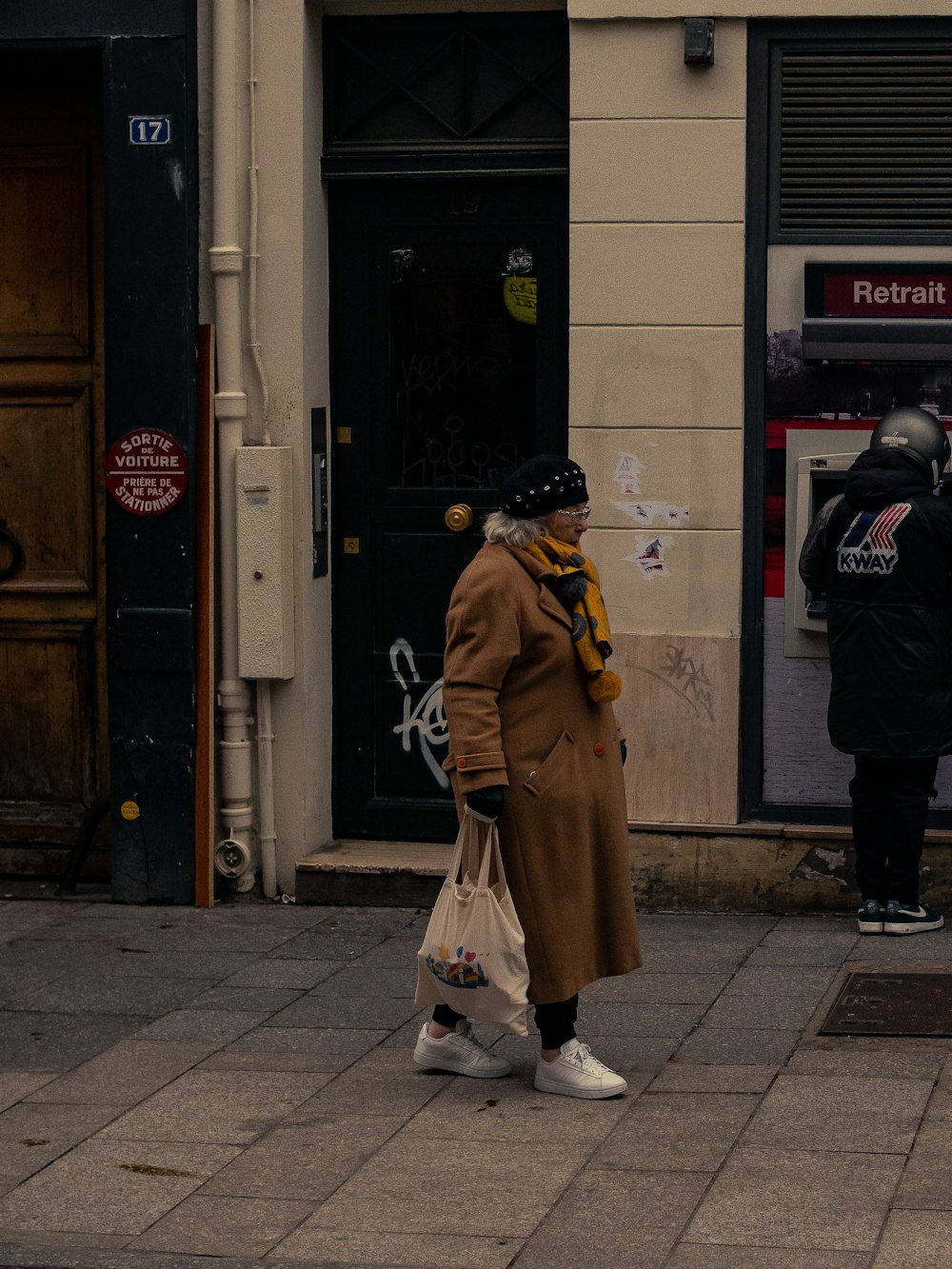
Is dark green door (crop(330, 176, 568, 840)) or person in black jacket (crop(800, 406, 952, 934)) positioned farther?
dark green door (crop(330, 176, 568, 840))

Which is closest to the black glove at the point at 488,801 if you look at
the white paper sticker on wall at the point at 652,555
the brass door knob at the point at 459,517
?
the white paper sticker on wall at the point at 652,555

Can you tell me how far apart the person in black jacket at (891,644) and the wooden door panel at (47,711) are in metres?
3.15

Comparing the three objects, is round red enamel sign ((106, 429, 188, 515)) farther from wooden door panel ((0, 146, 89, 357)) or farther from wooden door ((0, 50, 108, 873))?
wooden door panel ((0, 146, 89, 357))

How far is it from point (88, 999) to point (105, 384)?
8.38 ft

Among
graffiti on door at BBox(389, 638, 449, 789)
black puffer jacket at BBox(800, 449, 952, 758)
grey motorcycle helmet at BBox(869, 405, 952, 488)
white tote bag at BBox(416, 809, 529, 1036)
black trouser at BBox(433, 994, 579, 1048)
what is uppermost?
grey motorcycle helmet at BBox(869, 405, 952, 488)

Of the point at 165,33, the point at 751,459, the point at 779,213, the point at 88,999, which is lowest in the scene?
the point at 88,999

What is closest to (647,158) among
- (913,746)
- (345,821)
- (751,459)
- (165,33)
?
(751,459)

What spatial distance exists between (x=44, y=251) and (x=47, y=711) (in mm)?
1917

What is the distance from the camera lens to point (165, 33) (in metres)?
8.09

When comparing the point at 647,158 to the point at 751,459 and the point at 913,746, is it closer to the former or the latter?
the point at 751,459

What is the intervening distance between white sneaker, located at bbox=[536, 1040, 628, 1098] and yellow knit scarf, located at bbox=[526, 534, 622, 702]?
990 millimetres

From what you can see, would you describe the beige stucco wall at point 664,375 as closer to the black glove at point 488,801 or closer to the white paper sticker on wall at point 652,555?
the white paper sticker on wall at point 652,555

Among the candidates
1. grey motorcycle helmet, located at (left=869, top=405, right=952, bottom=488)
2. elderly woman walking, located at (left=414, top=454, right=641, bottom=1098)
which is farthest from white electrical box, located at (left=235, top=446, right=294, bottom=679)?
elderly woman walking, located at (left=414, top=454, right=641, bottom=1098)

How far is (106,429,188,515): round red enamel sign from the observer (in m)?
8.17
